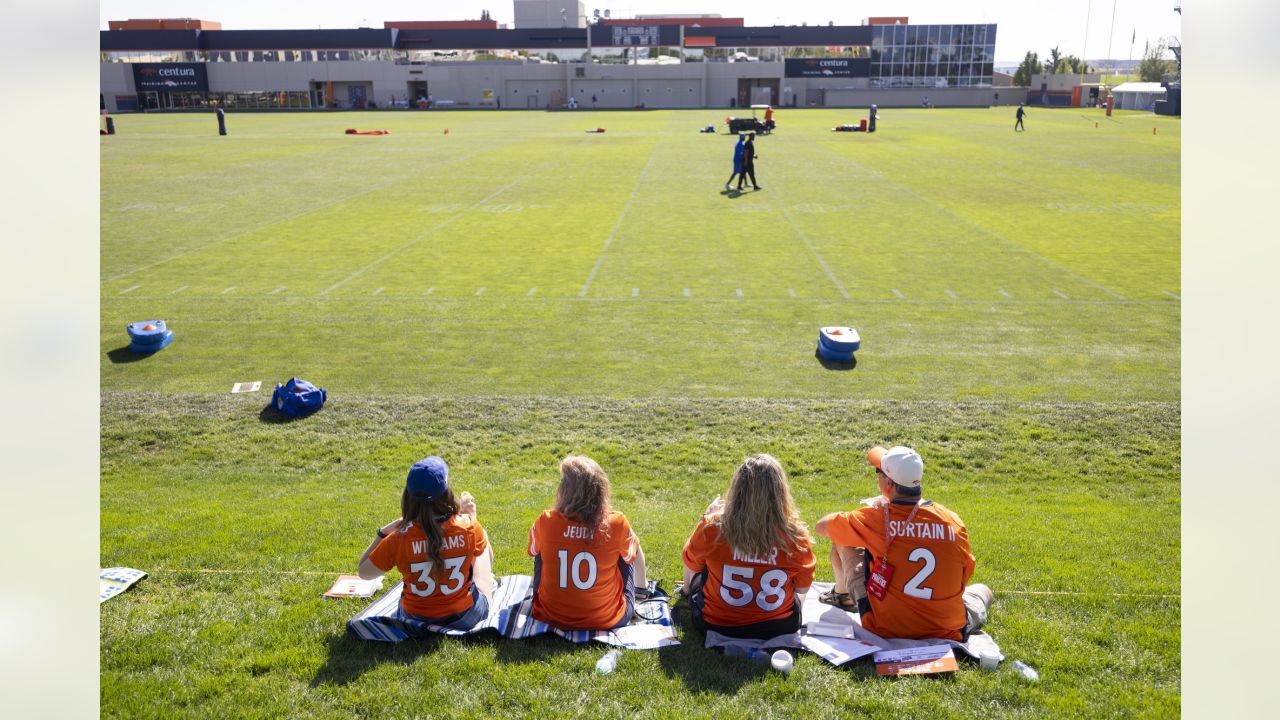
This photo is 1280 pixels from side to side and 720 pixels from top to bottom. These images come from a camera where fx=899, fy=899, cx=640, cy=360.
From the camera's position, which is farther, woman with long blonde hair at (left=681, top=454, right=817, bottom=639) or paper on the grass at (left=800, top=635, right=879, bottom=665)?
woman with long blonde hair at (left=681, top=454, right=817, bottom=639)

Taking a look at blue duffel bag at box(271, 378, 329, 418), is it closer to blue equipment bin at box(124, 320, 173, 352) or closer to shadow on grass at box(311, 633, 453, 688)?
blue equipment bin at box(124, 320, 173, 352)

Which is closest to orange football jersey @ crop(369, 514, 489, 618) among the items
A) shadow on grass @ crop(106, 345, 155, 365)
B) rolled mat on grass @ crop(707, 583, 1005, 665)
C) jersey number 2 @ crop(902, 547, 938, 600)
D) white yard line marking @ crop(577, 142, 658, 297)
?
rolled mat on grass @ crop(707, 583, 1005, 665)

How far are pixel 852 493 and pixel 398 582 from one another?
4.45 metres

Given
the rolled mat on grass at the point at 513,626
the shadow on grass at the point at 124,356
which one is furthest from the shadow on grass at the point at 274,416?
the rolled mat on grass at the point at 513,626

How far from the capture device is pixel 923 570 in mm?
4805

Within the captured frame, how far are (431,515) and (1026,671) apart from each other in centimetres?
314

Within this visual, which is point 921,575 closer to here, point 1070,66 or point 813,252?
point 813,252

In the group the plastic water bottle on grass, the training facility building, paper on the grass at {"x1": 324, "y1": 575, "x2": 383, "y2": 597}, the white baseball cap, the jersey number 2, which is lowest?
paper on the grass at {"x1": 324, "y1": 575, "x2": 383, "y2": 597}

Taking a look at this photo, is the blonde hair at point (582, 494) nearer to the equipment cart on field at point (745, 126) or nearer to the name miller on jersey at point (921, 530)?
the name miller on jersey at point (921, 530)

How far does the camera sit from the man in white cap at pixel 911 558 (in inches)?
188

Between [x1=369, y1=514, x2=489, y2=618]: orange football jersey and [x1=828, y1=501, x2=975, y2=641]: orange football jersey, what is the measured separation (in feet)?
7.23

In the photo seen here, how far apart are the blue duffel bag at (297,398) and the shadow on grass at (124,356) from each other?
3.25 meters

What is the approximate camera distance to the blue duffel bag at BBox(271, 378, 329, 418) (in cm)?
1038

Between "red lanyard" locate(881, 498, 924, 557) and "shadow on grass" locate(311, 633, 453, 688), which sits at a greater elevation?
"red lanyard" locate(881, 498, 924, 557)
